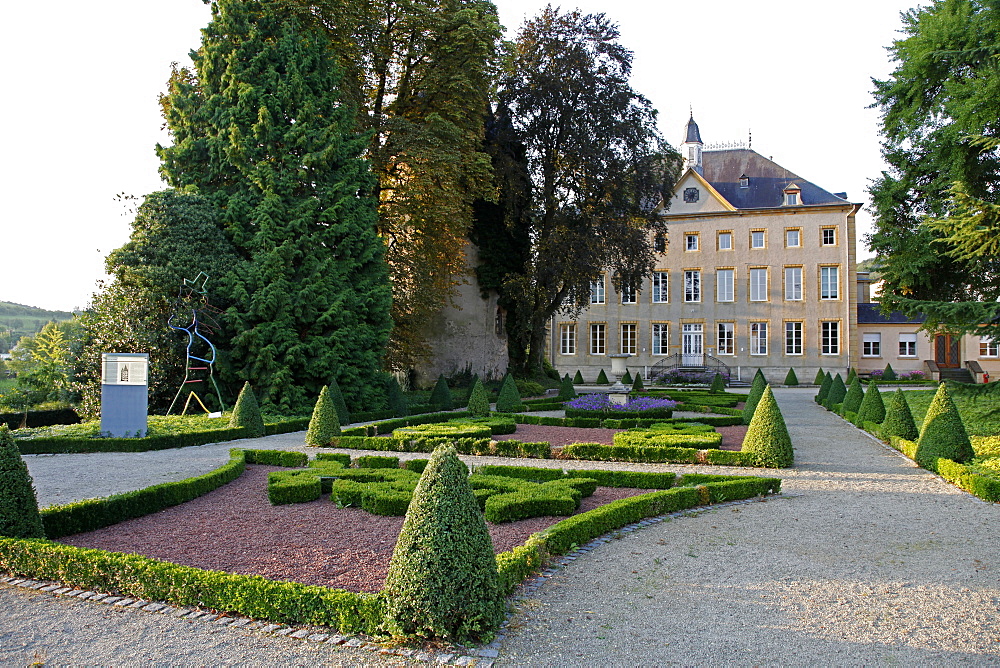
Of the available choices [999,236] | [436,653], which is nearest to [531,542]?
[436,653]

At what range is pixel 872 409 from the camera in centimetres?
1356

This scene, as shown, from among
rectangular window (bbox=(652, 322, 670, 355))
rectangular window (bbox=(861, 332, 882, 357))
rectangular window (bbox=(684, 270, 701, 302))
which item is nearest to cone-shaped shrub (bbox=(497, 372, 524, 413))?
rectangular window (bbox=(652, 322, 670, 355))

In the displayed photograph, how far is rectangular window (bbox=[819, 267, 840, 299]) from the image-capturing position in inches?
1372

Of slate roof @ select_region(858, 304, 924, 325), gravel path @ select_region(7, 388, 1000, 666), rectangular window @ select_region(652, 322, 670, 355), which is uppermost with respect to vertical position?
slate roof @ select_region(858, 304, 924, 325)

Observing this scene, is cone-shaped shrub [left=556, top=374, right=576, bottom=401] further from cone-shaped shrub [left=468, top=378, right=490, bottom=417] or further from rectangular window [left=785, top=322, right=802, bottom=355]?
rectangular window [left=785, top=322, right=802, bottom=355]

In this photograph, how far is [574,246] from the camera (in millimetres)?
21906

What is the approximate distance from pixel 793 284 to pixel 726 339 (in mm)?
4279

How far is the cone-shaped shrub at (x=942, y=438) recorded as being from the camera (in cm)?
898

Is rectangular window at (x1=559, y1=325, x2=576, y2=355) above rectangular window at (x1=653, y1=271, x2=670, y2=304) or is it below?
below

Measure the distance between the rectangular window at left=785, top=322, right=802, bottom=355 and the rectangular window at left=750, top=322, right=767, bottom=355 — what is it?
1041 millimetres

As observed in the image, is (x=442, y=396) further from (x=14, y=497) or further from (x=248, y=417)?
(x=14, y=497)

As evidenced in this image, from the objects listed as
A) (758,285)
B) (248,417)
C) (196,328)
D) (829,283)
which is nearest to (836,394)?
(248,417)

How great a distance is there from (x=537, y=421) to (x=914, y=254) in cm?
821

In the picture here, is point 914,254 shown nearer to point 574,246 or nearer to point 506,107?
point 574,246
